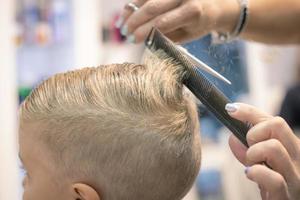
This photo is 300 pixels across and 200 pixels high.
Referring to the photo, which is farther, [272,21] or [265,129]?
[272,21]

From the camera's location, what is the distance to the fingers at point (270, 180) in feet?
2.21

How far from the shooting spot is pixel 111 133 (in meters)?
0.79

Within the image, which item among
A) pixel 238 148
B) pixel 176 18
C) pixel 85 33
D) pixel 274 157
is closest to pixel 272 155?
pixel 274 157

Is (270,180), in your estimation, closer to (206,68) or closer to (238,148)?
(238,148)

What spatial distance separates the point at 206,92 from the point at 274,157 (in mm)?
163

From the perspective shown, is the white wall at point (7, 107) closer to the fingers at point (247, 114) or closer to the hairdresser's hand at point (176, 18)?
the hairdresser's hand at point (176, 18)

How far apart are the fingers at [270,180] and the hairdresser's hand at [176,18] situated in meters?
0.41

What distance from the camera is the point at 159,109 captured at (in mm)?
812

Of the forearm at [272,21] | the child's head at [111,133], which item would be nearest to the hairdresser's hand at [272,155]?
the child's head at [111,133]

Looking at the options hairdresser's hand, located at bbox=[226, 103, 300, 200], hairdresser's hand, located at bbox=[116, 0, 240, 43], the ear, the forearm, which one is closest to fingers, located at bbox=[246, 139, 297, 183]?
hairdresser's hand, located at bbox=[226, 103, 300, 200]

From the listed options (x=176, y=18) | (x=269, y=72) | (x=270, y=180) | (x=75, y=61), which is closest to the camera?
(x=270, y=180)

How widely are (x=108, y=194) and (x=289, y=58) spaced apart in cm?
252

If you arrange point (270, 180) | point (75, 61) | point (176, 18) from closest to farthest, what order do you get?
point (270, 180) < point (176, 18) < point (75, 61)

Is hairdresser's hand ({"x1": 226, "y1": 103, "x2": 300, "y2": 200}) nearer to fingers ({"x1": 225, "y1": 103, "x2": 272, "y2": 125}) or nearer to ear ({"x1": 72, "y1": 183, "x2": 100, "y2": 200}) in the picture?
fingers ({"x1": 225, "y1": 103, "x2": 272, "y2": 125})
